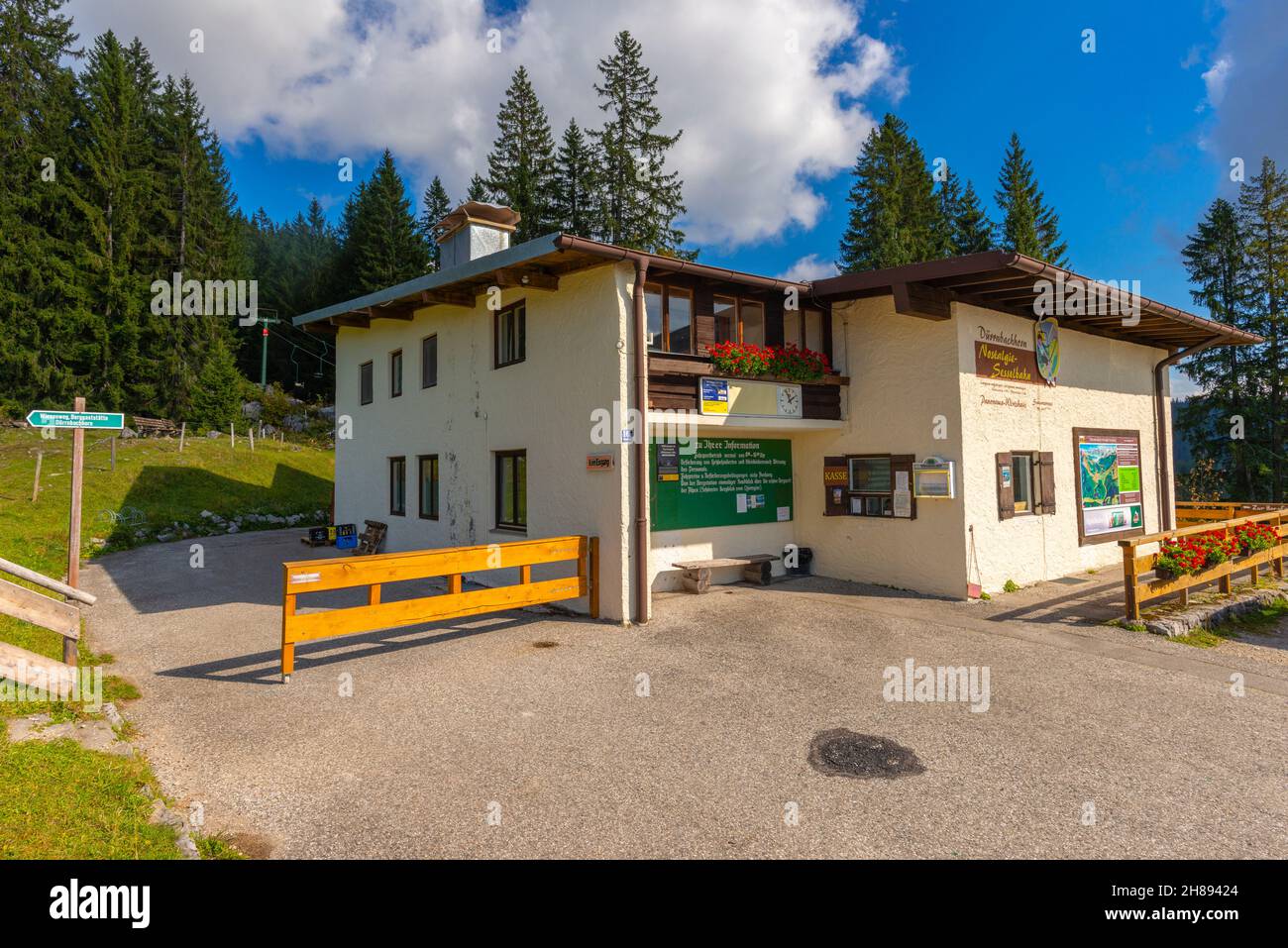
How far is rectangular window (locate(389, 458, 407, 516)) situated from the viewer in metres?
15.6

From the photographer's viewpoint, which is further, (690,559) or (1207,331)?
(1207,331)

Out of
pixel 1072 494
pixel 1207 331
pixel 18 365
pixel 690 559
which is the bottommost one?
pixel 690 559

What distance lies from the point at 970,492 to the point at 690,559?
463 cm

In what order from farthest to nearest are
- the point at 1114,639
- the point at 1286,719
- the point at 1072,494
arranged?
the point at 1072,494 → the point at 1114,639 → the point at 1286,719

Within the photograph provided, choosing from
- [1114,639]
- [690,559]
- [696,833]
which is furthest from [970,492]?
[696,833]

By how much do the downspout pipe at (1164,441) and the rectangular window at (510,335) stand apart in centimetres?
1399

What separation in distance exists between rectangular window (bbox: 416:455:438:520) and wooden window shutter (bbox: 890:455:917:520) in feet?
29.4

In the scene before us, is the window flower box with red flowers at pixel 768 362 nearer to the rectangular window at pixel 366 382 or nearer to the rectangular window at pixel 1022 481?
the rectangular window at pixel 1022 481

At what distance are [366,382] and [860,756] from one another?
1576 centimetres

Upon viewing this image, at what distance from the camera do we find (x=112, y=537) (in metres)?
16.9

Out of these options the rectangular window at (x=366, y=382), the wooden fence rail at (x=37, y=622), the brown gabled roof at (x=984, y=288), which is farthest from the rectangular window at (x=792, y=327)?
the rectangular window at (x=366, y=382)

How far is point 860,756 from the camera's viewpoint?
5.10 metres

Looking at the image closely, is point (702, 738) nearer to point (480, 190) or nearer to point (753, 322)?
point (753, 322)
